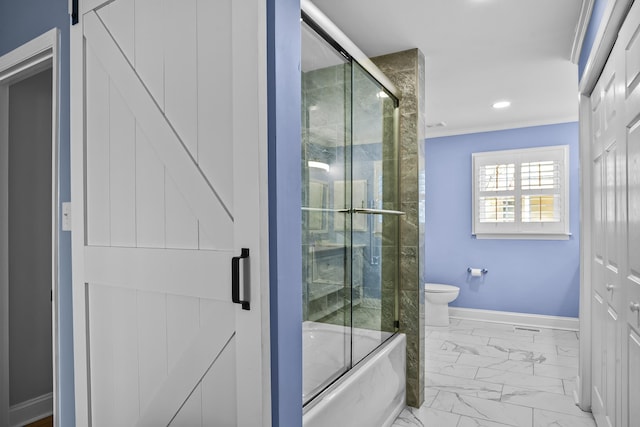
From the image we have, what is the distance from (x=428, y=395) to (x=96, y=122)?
2646 mm

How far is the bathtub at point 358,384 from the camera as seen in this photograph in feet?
5.68

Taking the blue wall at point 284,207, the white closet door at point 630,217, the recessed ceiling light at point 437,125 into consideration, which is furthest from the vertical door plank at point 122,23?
the recessed ceiling light at point 437,125

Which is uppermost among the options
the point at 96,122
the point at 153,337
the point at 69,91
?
the point at 69,91

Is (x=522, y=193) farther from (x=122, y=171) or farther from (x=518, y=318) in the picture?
(x=122, y=171)

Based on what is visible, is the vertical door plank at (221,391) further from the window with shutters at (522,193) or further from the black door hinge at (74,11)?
the window with shutters at (522,193)

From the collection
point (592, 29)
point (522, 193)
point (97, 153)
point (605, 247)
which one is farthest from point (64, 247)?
point (522, 193)

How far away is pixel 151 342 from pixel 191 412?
28 centimetres

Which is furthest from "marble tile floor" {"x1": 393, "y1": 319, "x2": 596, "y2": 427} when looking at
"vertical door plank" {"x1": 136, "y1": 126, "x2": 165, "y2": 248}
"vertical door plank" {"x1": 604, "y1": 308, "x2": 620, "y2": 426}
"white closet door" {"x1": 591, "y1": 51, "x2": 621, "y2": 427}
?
"vertical door plank" {"x1": 136, "y1": 126, "x2": 165, "y2": 248}

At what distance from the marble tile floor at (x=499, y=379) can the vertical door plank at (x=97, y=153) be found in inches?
79.2

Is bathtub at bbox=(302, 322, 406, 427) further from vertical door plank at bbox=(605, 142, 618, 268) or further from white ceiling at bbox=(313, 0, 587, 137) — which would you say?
white ceiling at bbox=(313, 0, 587, 137)

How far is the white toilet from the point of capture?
15.3 feet

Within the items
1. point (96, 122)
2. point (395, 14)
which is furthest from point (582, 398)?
point (96, 122)

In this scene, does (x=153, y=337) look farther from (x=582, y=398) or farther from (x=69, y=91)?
(x=582, y=398)

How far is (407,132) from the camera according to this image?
2.72 metres
